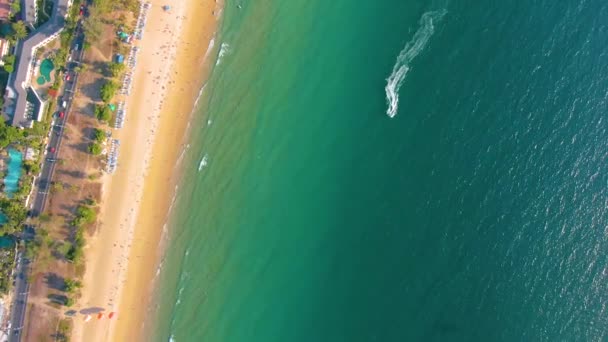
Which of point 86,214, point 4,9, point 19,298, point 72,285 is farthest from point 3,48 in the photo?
point 19,298

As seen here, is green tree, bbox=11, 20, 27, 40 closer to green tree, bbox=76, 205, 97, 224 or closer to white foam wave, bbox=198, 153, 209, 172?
green tree, bbox=76, 205, 97, 224

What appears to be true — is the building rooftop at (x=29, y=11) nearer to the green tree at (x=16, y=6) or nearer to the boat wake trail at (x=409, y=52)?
the green tree at (x=16, y=6)

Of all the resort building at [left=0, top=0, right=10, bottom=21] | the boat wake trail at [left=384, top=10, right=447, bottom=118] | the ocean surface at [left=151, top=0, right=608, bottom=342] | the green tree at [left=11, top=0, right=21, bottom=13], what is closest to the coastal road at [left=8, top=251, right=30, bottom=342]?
the ocean surface at [left=151, top=0, right=608, bottom=342]

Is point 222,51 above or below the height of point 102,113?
above

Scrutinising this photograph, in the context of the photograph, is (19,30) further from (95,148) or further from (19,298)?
(19,298)

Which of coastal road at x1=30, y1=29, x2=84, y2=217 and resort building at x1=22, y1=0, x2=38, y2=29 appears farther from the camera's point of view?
coastal road at x1=30, y1=29, x2=84, y2=217

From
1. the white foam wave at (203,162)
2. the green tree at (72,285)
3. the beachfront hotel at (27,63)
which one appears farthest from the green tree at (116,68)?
the green tree at (72,285)

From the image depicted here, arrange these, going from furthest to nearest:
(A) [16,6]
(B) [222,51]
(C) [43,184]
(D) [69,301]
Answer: (B) [222,51]
(C) [43,184]
(A) [16,6]
(D) [69,301]
